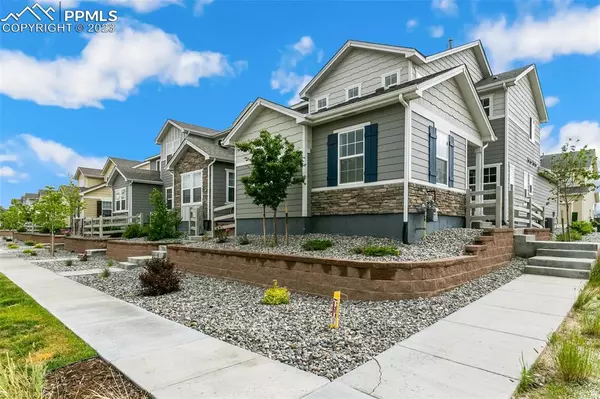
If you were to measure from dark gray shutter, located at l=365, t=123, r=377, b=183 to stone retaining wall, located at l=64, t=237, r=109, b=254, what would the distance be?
13287mm

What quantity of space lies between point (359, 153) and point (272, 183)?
2718 millimetres

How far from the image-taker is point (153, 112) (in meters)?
24.5

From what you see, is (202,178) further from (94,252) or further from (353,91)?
(353,91)

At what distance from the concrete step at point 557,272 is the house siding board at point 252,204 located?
6.50 metres

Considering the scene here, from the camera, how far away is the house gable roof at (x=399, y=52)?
11909mm

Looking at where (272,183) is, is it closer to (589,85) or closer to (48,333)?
(48,333)

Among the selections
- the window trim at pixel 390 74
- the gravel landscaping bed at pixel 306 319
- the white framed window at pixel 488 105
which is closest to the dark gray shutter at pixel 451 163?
the window trim at pixel 390 74

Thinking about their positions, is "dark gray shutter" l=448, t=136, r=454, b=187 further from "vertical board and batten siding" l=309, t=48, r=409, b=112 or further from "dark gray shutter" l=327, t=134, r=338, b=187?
"dark gray shutter" l=327, t=134, r=338, b=187

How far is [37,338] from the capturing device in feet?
14.6

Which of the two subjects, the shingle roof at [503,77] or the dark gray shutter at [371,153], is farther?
the shingle roof at [503,77]

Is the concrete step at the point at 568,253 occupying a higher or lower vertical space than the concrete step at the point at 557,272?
higher

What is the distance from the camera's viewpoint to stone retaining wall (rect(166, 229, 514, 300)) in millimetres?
5844

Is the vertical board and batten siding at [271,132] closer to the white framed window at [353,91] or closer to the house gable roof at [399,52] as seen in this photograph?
the white framed window at [353,91]

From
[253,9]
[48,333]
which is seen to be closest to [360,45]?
[253,9]
